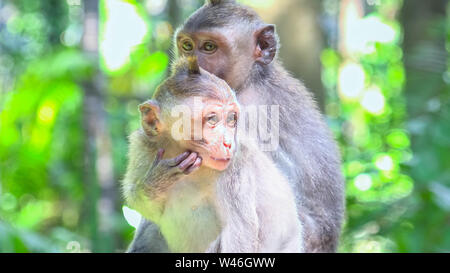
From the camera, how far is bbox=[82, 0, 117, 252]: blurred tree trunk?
6395 mm

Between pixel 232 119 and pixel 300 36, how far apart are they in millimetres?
3252

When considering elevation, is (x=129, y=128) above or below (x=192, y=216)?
above

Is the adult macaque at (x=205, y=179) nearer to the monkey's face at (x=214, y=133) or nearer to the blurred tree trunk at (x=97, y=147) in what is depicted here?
the monkey's face at (x=214, y=133)

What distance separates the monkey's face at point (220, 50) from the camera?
4.18m

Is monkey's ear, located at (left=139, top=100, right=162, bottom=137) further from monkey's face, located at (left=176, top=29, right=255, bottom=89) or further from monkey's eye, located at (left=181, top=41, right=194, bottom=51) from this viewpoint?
monkey's eye, located at (left=181, top=41, right=194, bottom=51)

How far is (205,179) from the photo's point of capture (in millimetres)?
3182

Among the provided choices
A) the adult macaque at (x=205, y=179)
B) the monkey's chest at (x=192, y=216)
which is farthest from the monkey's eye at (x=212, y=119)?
the monkey's chest at (x=192, y=216)

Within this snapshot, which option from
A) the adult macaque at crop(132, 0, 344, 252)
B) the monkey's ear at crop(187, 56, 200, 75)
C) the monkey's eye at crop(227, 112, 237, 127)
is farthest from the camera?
the adult macaque at crop(132, 0, 344, 252)

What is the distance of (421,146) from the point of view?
618 cm

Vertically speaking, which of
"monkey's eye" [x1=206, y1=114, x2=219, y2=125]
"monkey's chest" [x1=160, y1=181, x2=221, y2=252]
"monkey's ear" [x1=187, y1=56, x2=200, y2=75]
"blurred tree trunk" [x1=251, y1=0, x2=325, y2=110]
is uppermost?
"blurred tree trunk" [x1=251, y1=0, x2=325, y2=110]

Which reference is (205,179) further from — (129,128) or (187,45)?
(129,128)

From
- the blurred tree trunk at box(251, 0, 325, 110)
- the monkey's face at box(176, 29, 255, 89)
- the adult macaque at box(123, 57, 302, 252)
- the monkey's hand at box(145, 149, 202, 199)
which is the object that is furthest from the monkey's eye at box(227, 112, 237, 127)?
the blurred tree trunk at box(251, 0, 325, 110)

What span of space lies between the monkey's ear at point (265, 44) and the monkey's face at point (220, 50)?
50 millimetres

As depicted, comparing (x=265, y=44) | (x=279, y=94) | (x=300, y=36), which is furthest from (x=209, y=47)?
(x=300, y=36)
